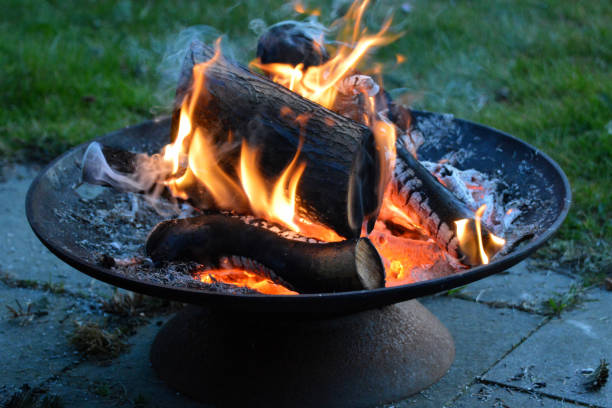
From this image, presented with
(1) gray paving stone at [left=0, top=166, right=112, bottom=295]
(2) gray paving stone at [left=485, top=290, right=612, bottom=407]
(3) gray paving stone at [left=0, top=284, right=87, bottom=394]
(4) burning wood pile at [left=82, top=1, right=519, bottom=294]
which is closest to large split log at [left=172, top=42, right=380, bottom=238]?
(4) burning wood pile at [left=82, top=1, right=519, bottom=294]

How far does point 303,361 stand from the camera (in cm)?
202

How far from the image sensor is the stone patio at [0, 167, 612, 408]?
6.76 ft

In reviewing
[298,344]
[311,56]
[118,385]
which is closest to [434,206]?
[298,344]

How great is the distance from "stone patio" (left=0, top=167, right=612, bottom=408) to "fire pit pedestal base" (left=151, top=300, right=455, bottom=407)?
0.07m

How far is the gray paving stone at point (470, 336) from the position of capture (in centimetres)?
208

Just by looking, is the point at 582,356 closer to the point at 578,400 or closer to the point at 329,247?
the point at 578,400

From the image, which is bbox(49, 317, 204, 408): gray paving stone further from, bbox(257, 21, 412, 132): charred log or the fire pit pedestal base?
bbox(257, 21, 412, 132): charred log

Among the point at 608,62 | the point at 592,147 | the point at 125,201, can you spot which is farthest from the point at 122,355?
the point at 608,62


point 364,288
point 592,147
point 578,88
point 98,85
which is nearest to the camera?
point 364,288

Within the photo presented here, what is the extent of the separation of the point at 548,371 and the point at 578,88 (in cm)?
250

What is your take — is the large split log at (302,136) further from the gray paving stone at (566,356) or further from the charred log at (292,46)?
the gray paving stone at (566,356)

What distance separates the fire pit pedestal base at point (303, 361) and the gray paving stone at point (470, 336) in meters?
0.04

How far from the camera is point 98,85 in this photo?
4516 mm

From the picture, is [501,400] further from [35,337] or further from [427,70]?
[427,70]
